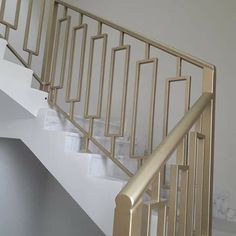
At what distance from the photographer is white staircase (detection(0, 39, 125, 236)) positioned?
5.44 ft

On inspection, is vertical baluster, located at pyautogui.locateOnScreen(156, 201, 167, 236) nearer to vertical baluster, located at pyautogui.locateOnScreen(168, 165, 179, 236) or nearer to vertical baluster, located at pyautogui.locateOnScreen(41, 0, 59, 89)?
vertical baluster, located at pyautogui.locateOnScreen(168, 165, 179, 236)

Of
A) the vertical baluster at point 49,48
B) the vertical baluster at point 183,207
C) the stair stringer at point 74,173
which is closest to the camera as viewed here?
the vertical baluster at point 183,207

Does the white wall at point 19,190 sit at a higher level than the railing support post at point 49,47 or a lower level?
lower

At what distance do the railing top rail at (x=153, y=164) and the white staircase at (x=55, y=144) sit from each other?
0.59m

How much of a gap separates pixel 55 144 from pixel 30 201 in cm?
225

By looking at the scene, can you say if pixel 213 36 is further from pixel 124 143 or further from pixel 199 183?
pixel 199 183

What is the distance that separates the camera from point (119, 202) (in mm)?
821

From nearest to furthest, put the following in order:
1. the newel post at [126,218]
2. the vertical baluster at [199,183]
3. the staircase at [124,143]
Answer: the newel post at [126,218] < the staircase at [124,143] < the vertical baluster at [199,183]

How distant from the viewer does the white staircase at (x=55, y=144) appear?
5.44 feet

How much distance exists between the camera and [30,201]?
378cm

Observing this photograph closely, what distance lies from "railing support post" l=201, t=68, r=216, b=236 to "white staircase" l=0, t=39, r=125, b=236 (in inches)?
18.1

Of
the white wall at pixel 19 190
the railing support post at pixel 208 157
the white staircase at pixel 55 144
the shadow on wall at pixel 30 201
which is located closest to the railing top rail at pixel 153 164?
the railing support post at pixel 208 157

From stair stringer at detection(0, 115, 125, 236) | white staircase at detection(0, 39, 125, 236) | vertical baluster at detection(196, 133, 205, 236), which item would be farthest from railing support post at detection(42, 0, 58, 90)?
vertical baluster at detection(196, 133, 205, 236)

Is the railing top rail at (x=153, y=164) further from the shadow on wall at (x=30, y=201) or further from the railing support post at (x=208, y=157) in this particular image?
the shadow on wall at (x=30, y=201)
